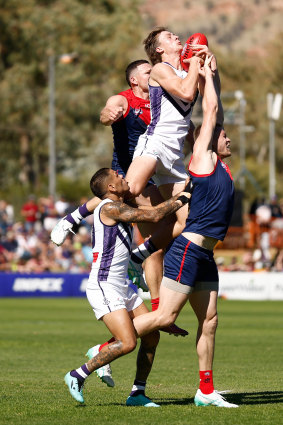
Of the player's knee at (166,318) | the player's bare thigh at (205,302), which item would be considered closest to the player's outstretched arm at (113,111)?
the player's bare thigh at (205,302)

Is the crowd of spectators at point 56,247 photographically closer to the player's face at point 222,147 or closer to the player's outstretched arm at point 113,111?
the player's outstretched arm at point 113,111

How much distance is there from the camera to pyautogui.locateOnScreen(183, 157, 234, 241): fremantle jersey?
28.2 feet

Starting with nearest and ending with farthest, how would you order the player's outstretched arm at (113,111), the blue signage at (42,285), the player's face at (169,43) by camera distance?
the player's face at (169,43), the player's outstretched arm at (113,111), the blue signage at (42,285)

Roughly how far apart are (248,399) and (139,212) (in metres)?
2.20

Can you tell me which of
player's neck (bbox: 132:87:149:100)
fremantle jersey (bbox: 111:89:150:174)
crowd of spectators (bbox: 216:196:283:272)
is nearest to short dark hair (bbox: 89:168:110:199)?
fremantle jersey (bbox: 111:89:150:174)

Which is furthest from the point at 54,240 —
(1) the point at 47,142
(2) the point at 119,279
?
(1) the point at 47,142

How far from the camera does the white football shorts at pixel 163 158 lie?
30.2 ft

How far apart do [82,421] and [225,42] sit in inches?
6796

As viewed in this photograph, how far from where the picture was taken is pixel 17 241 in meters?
32.8

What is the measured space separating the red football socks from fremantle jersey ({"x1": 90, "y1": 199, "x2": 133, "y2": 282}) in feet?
3.73

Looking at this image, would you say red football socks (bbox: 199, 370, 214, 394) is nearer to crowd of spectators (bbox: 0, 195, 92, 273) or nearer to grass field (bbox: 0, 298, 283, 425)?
grass field (bbox: 0, 298, 283, 425)

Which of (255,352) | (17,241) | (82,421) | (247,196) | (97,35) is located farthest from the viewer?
(247,196)

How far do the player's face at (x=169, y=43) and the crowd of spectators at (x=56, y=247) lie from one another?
20947 mm

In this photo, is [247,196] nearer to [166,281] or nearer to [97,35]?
[97,35]
